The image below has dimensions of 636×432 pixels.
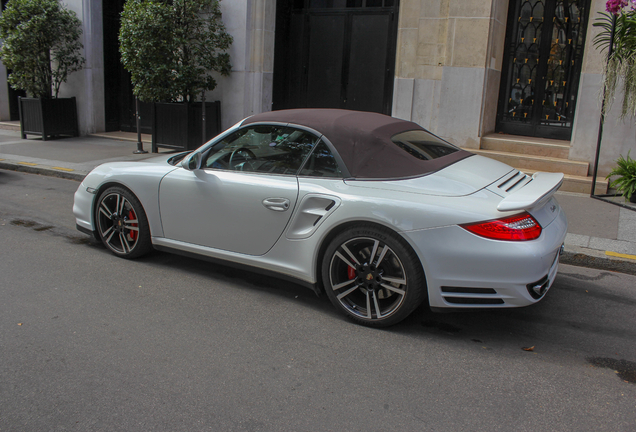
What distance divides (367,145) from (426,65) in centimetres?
726

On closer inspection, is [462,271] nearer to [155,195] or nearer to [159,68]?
[155,195]

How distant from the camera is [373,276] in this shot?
12.6 ft

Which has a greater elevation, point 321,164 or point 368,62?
point 368,62

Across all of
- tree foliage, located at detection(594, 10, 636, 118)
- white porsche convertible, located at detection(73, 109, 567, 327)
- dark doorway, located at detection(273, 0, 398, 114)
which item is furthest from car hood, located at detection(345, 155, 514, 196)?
dark doorway, located at detection(273, 0, 398, 114)

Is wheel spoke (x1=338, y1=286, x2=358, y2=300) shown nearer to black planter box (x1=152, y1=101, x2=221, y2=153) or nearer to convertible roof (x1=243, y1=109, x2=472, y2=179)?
convertible roof (x1=243, y1=109, x2=472, y2=179)

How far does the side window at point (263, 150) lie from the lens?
433cm

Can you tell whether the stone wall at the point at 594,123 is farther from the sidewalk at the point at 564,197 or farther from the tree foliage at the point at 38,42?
the tree foliage at the point at 38,42

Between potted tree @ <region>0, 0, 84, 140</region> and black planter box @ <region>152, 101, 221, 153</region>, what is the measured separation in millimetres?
3591

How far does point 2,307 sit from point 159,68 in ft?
25.8

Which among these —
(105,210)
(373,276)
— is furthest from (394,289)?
(105,210)

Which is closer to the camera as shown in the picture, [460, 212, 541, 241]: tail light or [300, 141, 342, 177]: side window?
[460, 212, 541, 241]: tail light

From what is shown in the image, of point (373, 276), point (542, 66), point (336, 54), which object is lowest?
point (373, 276)

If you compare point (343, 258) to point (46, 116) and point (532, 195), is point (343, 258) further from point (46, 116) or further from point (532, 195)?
point (46, 116)

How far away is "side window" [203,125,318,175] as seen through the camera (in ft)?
14.2
